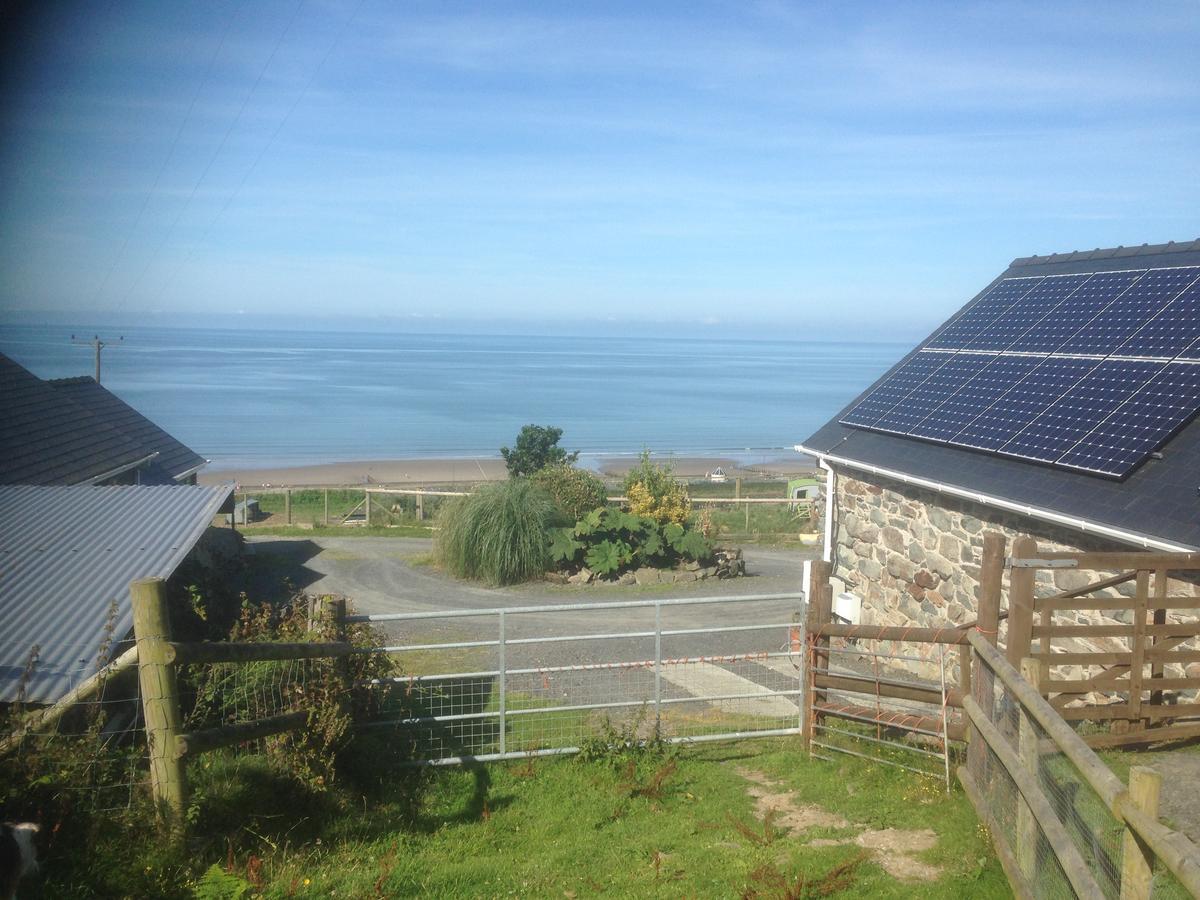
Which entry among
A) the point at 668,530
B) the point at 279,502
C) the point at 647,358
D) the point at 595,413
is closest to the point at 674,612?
the point at 668,530

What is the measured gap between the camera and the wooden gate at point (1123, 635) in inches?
280

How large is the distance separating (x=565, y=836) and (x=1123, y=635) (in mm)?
4230

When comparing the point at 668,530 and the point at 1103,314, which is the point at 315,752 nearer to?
the point at 1103,314

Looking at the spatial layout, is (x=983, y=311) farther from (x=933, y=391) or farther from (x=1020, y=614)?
(x=1020, y=614)

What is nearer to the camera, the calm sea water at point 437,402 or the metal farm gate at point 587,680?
the metal farm gate at point 587,680

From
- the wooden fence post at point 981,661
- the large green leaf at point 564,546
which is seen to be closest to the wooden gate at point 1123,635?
the wooden fence post at point 981,661

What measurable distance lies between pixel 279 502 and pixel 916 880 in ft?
97.1

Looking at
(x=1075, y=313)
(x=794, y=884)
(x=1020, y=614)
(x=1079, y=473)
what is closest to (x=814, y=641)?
(x=1020, y=614)

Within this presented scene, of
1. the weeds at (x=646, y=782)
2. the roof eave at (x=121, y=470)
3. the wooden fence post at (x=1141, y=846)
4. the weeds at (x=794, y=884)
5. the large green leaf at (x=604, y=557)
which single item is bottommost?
the large green leaf at (x=604, y=557)

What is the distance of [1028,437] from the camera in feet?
34.5

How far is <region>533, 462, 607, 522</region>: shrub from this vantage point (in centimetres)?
2148

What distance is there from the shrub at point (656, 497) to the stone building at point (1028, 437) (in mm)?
7172

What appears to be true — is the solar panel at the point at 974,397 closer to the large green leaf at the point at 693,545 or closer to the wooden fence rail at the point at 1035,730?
the wooden fence rail at the point at 1035,730

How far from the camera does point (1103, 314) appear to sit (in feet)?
38.5
